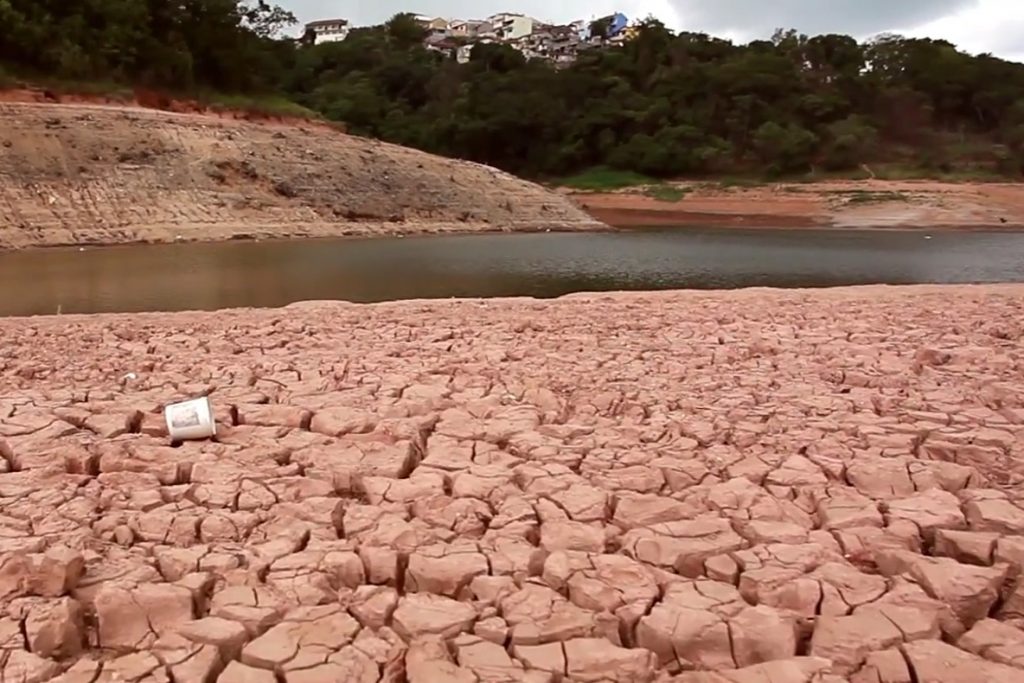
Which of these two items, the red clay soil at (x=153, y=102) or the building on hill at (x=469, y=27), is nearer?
the red clay soil at (x=153, y=102)

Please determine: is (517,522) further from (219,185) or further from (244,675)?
(219,185)

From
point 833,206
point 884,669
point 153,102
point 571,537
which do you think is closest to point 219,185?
point 153,102

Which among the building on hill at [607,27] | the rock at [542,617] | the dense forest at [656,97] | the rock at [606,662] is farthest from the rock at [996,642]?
the building on hill at [607,27]

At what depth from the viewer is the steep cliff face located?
22.9 m

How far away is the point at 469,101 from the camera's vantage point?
5109 cm

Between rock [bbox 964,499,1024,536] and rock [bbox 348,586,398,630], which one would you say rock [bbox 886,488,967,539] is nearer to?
rock [bbox 964,499,1024,536]

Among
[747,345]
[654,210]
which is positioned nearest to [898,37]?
[654,210]

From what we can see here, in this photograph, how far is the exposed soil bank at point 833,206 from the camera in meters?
32.8

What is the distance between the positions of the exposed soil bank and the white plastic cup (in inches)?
1205

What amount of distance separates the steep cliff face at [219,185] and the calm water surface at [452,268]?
7.40 feet

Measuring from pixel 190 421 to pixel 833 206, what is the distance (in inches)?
1412

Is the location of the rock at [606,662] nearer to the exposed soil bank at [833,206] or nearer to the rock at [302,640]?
the rock at [302,640]

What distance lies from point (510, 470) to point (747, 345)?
3192mm

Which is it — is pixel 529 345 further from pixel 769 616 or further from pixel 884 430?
pixel 769 616
